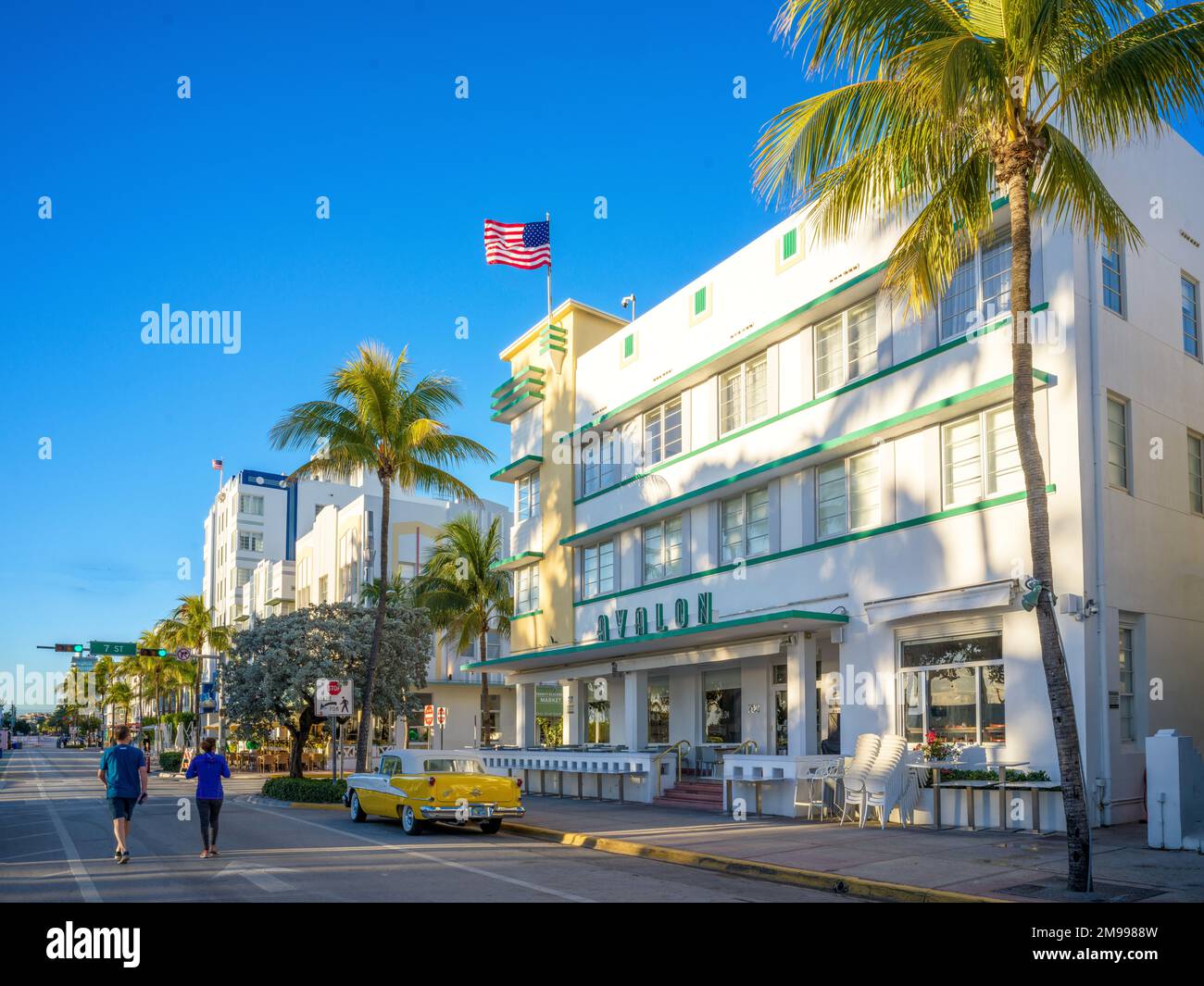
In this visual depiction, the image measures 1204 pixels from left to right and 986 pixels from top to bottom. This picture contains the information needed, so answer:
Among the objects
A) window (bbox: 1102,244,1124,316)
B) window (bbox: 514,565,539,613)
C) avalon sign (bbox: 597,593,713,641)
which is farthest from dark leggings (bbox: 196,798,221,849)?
window (bbox: 514,565,539,613)

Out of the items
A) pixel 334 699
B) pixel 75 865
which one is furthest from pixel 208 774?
pixel 334 699

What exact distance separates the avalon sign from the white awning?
5.15m

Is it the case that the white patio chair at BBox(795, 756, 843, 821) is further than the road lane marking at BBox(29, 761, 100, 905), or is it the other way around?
the white patio chair at BBox(795, 756, 843, 821)

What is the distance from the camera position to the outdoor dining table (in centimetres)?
1722

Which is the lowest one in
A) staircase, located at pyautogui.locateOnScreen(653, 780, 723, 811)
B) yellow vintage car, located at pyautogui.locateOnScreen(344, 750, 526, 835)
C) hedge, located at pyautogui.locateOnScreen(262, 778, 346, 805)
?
hedge, located at pyautogui.locateOnScreen(262, 778, 346, 805)

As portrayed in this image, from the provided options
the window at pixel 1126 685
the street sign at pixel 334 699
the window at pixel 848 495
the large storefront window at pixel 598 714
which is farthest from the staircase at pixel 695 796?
the window at pixel 1126 685

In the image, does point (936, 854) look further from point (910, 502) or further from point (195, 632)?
point (195, 632)

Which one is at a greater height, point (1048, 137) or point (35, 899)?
point (1048, 137)

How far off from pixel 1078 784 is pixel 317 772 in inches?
1753

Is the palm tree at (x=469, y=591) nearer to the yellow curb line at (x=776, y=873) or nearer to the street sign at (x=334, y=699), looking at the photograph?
the street sign at (x=334, y=699)

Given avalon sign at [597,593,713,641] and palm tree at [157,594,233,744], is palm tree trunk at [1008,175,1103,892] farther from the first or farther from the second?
palm tree at [157,594,233,744]
